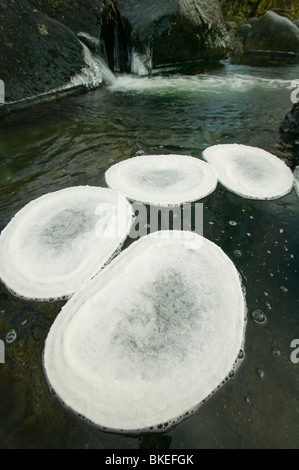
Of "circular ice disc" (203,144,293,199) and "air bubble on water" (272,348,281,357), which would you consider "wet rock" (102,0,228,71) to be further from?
"air bubble on water" (272,348,281,357)

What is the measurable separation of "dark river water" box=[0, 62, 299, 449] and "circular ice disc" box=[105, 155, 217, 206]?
17 cm

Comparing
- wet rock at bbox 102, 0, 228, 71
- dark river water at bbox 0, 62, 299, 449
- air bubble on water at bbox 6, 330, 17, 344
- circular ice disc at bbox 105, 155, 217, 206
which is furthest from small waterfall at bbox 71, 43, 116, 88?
air bubble on water at bbox 6, 330, 17, 344

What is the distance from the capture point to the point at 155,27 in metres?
6.08

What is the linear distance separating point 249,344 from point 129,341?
0.64 m

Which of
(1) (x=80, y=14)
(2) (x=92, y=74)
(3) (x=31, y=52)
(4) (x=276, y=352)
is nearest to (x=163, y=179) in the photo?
(4) (x=276, y=352)

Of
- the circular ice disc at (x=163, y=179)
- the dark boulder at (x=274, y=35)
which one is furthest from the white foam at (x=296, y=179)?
the dark boulder at (x=274, y=35)

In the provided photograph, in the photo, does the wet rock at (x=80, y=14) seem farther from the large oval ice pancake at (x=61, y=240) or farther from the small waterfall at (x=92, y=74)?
the large oval ice pancake at (x=61, y=240)

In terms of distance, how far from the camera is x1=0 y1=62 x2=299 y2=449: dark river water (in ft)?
3.69

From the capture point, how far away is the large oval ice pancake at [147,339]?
1179 mm

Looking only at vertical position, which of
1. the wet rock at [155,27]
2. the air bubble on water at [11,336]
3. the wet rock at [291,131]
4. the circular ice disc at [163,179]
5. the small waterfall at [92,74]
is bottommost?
the air bubble on water at [11,336]

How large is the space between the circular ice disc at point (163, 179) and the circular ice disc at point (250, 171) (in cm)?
17

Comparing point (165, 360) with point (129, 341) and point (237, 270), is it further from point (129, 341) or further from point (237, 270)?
point (237, 270)
